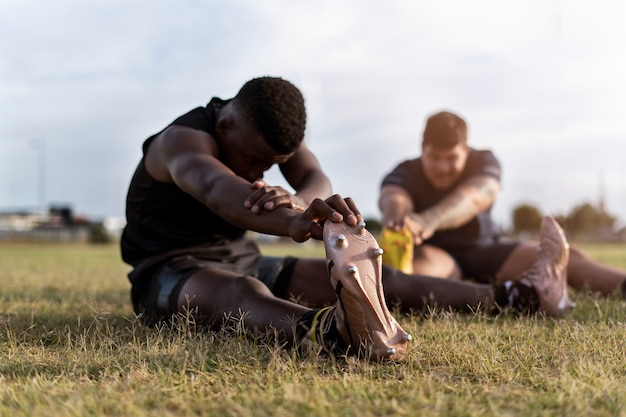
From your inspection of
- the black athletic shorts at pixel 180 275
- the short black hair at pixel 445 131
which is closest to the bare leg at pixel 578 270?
the short black hair at pixel 445 131

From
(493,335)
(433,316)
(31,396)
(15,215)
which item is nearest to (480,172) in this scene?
(433,316)

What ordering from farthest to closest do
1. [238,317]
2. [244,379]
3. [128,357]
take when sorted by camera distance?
[238,317], [128,357], [244,379]

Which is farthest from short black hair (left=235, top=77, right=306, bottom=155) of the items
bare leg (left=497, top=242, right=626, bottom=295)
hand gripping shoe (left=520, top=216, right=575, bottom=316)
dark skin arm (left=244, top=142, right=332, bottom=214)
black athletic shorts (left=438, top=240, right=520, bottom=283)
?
black athletic shorts (left=438, top=240, right=520, bottom=283)

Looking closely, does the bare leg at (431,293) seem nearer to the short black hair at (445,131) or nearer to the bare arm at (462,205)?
the bare arm at (462,205)

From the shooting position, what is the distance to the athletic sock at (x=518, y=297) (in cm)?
377

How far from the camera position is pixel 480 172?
5594 millimetres

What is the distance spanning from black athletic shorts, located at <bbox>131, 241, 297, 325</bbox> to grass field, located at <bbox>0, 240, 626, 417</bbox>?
234mm

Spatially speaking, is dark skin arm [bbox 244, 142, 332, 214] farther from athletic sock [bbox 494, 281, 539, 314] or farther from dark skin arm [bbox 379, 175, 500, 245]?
athletic sock [bbox 494, 281, 539, 314]

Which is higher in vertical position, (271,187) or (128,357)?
(271,187)

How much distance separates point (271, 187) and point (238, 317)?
0.68 m

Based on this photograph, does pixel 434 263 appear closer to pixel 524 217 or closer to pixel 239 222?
pixel 239 222

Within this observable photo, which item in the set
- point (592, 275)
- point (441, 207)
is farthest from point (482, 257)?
point (592, 275)

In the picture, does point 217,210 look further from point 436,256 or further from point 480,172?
point 480,172

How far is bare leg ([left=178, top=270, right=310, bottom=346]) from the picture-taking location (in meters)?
2.78
